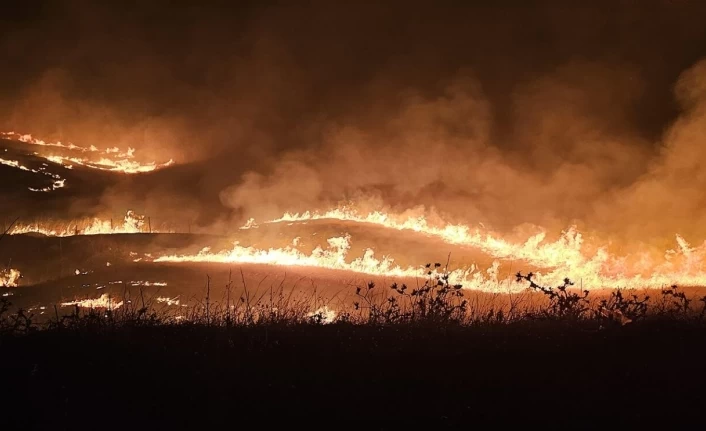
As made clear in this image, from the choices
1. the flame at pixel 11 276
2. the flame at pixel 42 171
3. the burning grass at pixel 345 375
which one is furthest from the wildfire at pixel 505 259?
the flame at pixel 42 171

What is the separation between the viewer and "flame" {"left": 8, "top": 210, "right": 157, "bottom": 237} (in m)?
43.3

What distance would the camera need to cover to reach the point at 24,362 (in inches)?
270

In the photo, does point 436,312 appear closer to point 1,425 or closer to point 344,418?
point 344,418

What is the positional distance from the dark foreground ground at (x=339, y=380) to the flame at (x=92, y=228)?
3767 centimetres

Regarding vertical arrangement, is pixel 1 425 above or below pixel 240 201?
below

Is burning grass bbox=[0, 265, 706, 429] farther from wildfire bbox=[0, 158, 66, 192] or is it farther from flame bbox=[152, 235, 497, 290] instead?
wildfire bbox=[0, 158, 66, 192]

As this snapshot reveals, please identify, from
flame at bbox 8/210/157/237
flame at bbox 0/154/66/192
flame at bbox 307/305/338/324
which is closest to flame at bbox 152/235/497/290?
flame at bbox 8/210/157/237

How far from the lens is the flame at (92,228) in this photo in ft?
142

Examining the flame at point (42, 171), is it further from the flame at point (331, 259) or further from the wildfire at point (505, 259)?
the flame at point (331, 259)

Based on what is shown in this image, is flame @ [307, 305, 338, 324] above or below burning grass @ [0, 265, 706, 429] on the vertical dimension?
above

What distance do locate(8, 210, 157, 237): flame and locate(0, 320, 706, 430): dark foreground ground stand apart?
37.7 metres

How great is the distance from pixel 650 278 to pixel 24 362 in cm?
2654

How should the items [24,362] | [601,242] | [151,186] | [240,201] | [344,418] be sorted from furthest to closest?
[151,186]
[240,201]
[601,242]
[24,362]
[344,418]

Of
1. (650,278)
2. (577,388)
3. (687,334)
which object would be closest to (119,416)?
(577,388)
